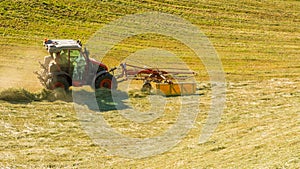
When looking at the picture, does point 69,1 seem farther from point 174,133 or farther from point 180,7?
point 174,133

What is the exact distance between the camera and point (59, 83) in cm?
1449

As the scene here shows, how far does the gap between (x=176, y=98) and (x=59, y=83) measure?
11.6 feet

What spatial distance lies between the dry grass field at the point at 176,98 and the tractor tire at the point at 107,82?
836 mm

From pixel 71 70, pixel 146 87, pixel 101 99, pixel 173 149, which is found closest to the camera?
pixel 173 149

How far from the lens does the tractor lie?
14564mm

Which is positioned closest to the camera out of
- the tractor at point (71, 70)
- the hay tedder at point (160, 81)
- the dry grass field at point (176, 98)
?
the dry grass field at point (176, 98)

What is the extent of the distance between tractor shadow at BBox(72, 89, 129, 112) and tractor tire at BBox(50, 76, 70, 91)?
34 cm

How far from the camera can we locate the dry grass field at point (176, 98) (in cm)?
976

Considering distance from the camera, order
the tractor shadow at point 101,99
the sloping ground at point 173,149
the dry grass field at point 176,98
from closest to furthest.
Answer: the sloping ground at point 173,149 → the dry grass field at point 176,98 → the tractor shadow at point 101,99

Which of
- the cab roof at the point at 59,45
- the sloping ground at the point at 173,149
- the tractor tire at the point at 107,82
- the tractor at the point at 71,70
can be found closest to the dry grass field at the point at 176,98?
the sloping ground at the point at 173,149

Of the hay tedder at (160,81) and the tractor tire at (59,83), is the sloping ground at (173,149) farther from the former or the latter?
the hay tedder at (160,81)

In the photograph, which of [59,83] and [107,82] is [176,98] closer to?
[107,82]

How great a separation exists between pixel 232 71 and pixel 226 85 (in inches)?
115

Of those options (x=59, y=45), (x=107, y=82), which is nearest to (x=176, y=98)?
(x=107, y=82)
